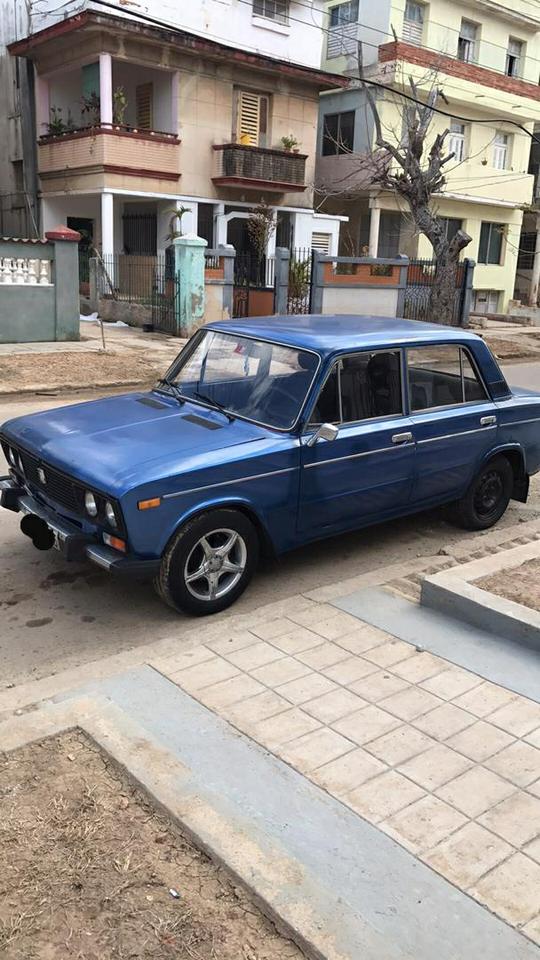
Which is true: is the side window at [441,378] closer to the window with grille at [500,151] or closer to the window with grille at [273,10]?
the window with grille at [273,10]

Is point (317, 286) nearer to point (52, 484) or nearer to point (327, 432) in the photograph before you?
point (327, 432)

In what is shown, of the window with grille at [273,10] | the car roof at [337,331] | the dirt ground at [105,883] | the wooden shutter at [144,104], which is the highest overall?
the window with grille at [273,10]

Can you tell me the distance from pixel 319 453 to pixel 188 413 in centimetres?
86

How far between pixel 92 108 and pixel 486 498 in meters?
20.7

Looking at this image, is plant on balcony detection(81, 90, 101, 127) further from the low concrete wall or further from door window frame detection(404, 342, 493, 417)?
door window frame detection(404, 342, 493, 417)

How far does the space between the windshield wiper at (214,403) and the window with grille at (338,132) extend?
87.7ft

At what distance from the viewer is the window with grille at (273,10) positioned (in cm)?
2486

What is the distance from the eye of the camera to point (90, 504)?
424cm

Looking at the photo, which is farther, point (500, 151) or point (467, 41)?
point (500, 151)

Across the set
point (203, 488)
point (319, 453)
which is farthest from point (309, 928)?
point (319, 453)

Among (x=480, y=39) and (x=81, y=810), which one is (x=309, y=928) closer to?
(x=81, y=810)

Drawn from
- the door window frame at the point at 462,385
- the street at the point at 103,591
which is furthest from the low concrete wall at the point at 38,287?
the door window frame at the point at 462,385

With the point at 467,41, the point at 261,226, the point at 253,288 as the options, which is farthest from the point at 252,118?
the point at 467,41

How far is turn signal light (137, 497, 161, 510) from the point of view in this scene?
4.07 m
